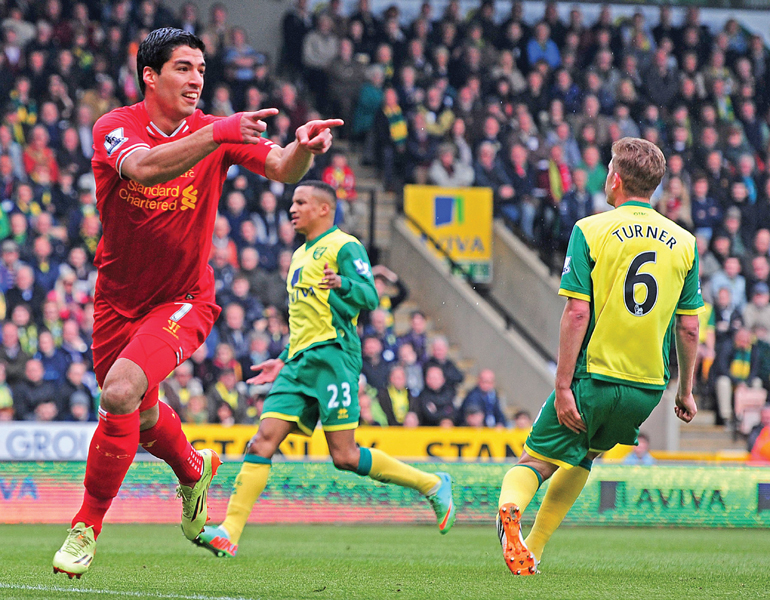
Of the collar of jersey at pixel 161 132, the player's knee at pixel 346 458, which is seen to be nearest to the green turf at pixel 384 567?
the player's knee at pixel 346 458

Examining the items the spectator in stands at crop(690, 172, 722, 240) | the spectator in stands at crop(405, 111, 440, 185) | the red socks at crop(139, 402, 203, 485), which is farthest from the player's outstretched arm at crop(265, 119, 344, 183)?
the spectator in stands at crop(690, 172, 722, 240)

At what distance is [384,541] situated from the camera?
875 centimetres

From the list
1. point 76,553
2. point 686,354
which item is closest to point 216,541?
Answer: point 76,553

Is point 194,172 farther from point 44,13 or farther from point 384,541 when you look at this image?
point 44,13

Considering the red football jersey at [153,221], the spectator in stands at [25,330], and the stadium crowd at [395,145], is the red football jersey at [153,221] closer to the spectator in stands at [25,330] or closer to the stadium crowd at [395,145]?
the stadium crowd at [395,145]

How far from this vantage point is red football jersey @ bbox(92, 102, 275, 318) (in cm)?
505

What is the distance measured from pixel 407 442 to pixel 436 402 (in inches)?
54.0

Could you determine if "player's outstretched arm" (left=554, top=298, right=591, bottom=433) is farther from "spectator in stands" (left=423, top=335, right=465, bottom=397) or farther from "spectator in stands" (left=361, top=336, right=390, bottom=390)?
"spectator in stands" (left=423, top=335, right=465, bottom=397)

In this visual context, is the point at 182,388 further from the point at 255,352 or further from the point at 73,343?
the point at 73,343

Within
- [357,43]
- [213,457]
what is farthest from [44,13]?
[213,457]

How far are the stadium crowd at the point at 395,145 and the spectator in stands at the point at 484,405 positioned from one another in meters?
0.03

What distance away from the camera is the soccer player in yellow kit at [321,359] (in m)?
6.83

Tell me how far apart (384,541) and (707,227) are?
33.0 feet

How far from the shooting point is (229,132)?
Result: 4449 mm
